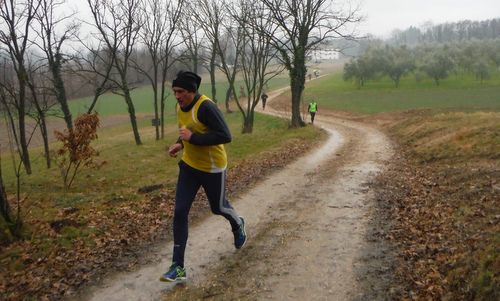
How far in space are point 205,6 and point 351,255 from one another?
2884 cm

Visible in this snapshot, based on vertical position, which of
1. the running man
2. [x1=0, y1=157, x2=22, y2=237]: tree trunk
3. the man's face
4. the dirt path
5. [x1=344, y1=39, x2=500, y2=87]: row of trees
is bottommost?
the dirt path

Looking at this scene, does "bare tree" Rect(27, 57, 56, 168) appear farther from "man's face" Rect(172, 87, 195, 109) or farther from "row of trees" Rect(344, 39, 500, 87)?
"row of trees" Rect(344, 39, 500, 87)

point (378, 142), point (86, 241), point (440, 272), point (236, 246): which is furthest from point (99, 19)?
point (440, 272)

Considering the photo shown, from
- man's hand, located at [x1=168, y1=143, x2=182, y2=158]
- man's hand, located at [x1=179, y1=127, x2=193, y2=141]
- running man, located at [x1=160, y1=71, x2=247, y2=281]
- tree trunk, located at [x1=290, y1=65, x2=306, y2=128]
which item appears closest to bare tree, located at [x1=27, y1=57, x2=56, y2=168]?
man's hand, located at [x1=168, y1=143, x2=182, y2=158]

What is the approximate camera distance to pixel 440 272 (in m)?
4.88

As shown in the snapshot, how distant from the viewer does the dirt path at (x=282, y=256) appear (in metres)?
4.71

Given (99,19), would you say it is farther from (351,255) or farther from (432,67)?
(432,67)

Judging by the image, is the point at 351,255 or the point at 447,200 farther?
the point at 447,200

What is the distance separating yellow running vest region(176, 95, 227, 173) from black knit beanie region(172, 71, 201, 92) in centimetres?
17

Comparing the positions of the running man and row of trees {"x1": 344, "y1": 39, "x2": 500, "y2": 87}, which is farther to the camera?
row of trees {"x1": 344, "y1": 39, "x2": 500, "y2": 87}

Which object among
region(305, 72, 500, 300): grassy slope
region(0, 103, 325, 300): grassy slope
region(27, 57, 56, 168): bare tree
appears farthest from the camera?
region(27, 57, 56, 168): bare tree

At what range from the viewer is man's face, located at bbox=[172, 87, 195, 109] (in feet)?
15.4

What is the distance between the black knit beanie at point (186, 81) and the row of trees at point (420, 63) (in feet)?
288

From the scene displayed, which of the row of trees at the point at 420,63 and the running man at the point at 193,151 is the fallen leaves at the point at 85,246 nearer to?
the running man at the point at 193,151
